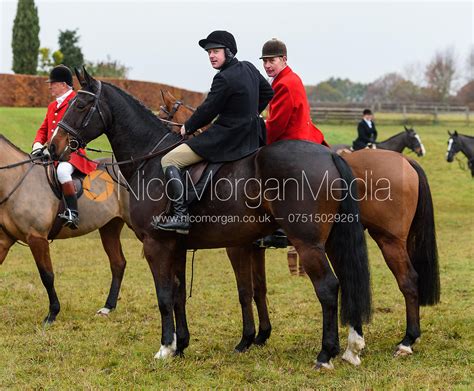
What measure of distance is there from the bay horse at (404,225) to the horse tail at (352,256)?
1.36ft

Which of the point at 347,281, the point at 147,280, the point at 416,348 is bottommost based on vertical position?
the point at 147,280

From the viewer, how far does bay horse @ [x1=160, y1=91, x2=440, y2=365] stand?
587 cm

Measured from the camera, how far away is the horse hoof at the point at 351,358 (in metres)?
5.35

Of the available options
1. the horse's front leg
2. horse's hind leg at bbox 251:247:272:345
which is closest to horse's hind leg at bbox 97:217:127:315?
horse's hind leg at bbox 251:247:272:345

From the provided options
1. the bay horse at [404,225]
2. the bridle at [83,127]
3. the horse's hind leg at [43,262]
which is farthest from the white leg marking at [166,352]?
the horse's hind leg at [43,262]

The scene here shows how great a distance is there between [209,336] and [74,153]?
2.84m

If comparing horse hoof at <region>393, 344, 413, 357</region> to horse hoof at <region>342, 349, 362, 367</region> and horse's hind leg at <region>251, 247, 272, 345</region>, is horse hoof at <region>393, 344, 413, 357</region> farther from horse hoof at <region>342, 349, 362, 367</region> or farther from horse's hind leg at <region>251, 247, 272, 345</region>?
horse's hind leg at <region>251, 247, 272, 345</region>

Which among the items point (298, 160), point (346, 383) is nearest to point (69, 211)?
point (298, 160)

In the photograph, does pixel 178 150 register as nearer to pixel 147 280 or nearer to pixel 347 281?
pixel 347 281

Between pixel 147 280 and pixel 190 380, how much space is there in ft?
16.4

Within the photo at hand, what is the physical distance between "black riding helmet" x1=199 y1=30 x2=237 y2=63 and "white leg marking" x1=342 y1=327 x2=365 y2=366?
2.68 metres

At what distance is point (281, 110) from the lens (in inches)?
226

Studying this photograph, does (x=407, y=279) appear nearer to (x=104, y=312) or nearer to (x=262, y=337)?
(x=262, y=337)

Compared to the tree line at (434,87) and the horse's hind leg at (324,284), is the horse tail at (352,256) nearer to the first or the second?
the horse's hind leg at (324,284)
